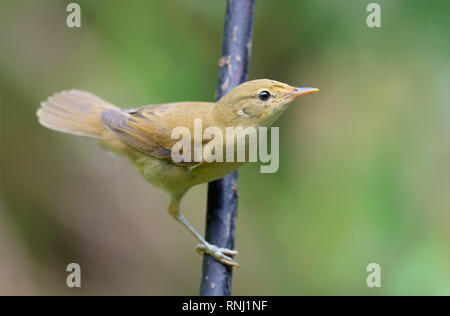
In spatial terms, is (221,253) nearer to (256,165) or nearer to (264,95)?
(264,95)

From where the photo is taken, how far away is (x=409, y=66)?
13.4ft

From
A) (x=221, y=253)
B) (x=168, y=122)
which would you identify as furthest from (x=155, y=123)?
(x=221, y=253)

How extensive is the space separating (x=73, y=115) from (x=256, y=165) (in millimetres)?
1668

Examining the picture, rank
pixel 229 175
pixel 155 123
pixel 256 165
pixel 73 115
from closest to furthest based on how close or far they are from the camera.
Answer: pixel 229 175, pixel 155 123, pixel 73 115, pixel 256 165

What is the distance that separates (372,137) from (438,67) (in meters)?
0.74

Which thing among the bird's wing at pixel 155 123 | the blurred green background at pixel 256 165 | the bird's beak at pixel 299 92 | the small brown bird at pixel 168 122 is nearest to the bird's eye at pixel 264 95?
the small brown bird at pixel 168 122

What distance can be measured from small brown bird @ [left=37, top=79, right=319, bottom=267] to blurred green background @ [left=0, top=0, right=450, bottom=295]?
50 cm

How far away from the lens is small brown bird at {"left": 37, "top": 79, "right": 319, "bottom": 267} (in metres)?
3.10

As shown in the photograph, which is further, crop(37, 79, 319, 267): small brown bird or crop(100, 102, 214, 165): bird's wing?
crop(100, 102, 214, 165): bird's wing

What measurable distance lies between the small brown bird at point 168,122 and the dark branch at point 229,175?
76 millimetres

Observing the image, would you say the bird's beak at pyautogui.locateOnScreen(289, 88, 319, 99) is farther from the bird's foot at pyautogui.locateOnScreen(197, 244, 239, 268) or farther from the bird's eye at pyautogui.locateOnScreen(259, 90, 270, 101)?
the bird's foot at pyautogui.locateOnScreen(197, 244, 239, 268)

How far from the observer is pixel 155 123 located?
3596 mm

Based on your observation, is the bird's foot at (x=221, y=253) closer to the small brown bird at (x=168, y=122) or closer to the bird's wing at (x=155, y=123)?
the small brown bird at (x=168, y=122)

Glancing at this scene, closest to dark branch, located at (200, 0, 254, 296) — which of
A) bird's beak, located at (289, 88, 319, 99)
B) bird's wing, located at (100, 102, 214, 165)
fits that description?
bird's wing, located at (100, 102, 214, 165)
